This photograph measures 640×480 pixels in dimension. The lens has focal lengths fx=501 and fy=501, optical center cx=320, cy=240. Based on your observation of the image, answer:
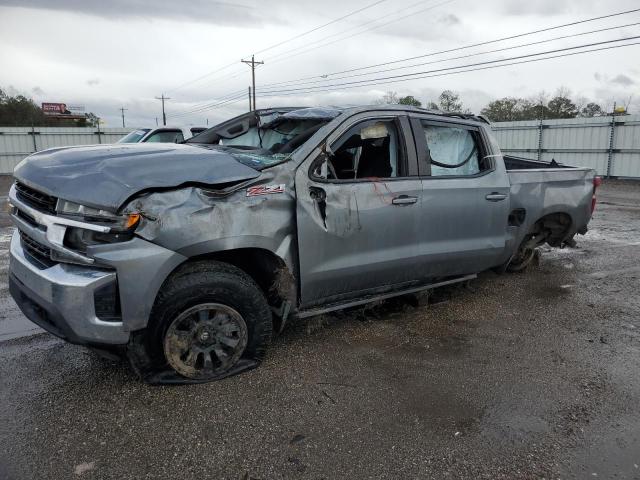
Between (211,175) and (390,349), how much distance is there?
1.95 m

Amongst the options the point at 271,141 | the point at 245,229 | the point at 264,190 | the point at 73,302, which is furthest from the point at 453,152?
the point at 73,302

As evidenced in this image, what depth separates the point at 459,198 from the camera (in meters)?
4.34

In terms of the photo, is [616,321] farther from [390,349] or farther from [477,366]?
[390,349]

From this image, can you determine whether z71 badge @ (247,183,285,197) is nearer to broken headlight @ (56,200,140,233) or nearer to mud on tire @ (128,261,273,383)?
mud on tire @ (128,261,273,383)

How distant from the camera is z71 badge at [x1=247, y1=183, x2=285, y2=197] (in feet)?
10.7

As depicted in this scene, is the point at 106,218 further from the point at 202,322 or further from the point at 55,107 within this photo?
the point at 55,107

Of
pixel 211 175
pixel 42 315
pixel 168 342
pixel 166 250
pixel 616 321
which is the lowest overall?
pixel 616 321

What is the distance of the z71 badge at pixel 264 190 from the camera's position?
325 cm

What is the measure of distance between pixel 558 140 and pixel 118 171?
68.5 feet

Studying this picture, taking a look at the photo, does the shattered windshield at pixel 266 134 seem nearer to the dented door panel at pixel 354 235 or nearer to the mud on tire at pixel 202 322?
the dented door panel at pixel 354 235

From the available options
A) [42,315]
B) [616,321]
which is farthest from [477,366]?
[42,315]

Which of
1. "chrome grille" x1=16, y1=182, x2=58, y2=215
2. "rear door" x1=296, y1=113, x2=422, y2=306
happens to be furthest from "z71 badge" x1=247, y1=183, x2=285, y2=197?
"chrome grille" x1=16, y1=182, x2=58, y2=215

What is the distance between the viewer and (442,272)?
447 cm

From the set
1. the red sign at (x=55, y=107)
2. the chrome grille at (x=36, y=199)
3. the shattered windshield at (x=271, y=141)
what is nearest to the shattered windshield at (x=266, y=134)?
the shattered windshield at (x=271, y=141)
